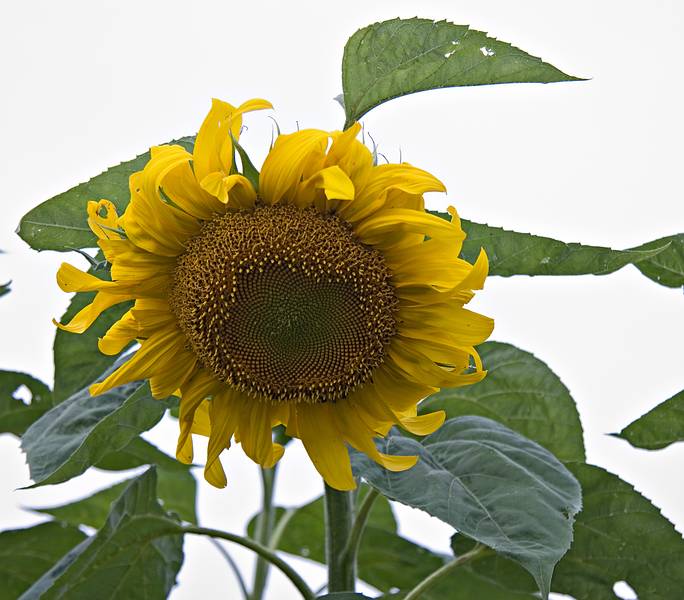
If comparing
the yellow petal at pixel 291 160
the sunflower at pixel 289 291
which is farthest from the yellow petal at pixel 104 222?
the yellow petal at pixel 291 160

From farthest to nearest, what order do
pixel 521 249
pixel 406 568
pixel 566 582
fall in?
pixel 406 568 < pixel 566 582 < pixel 521 249

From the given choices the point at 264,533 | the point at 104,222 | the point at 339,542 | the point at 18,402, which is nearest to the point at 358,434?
the point at 339,542

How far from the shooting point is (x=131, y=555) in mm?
919

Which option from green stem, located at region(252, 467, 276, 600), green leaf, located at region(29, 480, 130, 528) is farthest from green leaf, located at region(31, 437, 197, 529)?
green stem, located at region(252, 467, 276, 600)

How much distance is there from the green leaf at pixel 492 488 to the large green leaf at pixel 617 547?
107mm

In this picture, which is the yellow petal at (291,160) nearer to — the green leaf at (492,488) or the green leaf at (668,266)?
the green leaf at (492,488)

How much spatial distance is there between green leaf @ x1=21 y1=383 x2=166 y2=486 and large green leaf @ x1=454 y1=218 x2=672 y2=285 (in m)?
0.26

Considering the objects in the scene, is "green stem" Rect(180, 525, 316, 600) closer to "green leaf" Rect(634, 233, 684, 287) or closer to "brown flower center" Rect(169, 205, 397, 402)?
"brown flower center" Rect(169, 205, 397, 402)

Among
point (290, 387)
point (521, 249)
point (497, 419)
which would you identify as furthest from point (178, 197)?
point (497, 419)

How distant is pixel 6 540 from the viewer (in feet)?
3.75

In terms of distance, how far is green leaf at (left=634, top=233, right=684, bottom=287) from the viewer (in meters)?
0.88

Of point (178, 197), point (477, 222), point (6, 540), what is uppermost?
point (477, 222)

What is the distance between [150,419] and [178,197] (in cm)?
17

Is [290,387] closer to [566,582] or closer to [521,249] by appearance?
[521,249]
